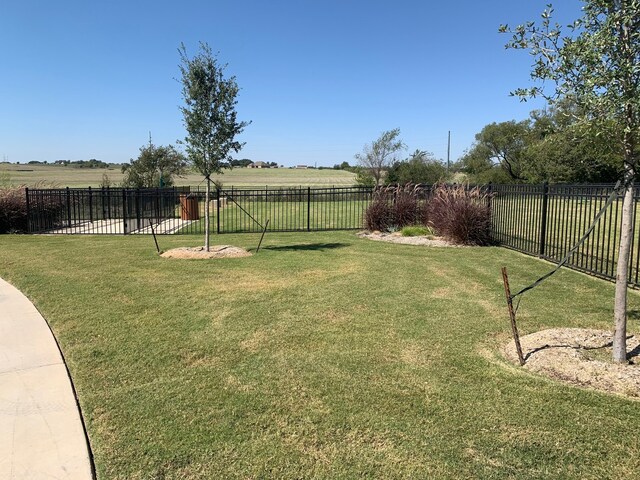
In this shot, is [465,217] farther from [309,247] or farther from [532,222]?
[309,247]

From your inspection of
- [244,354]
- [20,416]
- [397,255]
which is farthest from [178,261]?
[20,416]

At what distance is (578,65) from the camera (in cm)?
393

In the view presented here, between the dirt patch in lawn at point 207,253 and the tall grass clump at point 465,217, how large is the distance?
16.5ft

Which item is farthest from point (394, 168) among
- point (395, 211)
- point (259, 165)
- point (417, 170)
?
point (259, 165)

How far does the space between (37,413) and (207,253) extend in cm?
673

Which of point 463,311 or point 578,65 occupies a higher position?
point 578,65

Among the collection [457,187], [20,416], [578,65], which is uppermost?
[578,65]

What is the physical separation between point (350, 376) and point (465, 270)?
200 inches

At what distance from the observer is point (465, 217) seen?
1132 cm

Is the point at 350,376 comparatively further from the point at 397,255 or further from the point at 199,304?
A: the point at 397,255

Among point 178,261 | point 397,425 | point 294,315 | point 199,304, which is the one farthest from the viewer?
point 178,261

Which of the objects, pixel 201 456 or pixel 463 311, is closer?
pixel 201 456

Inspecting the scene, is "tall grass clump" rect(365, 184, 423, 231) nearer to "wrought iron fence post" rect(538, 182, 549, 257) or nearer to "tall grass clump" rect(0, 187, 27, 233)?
"wrought iron fence post" rect(538, 182, 549, 257)

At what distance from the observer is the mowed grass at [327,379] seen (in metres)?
2.78
